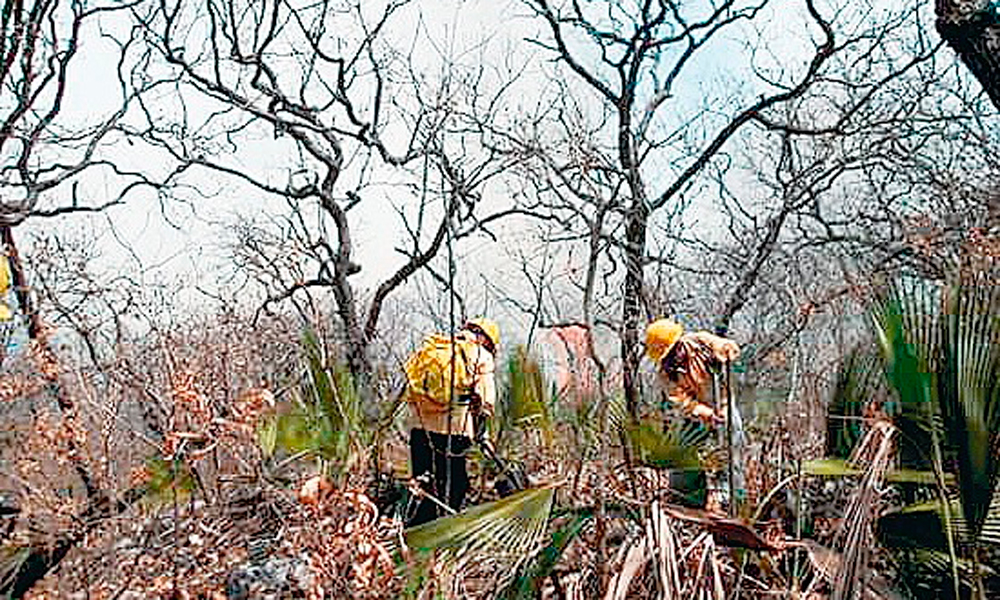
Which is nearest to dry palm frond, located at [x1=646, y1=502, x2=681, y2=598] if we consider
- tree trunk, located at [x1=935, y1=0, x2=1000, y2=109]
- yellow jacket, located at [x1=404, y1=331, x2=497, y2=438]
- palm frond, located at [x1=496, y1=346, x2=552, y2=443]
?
yellow jacket, located at [x1=404, y1=331, x2=497, y2=438]

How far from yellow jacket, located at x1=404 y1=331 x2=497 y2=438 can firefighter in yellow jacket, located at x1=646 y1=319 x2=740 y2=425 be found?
80 centimetres

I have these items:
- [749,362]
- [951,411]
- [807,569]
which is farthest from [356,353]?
[951,411]

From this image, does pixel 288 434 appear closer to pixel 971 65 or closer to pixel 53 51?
pixel 971 65

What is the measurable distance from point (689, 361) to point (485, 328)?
4.19ft

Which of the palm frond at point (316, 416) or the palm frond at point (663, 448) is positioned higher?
the palm frond at point (316, 416)

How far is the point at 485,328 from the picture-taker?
5402 millimetres

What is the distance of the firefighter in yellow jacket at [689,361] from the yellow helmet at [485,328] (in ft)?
2.83

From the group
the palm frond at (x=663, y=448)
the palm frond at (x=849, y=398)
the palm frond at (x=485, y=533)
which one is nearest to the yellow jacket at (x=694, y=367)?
the palm frond at (x=663, y=448)

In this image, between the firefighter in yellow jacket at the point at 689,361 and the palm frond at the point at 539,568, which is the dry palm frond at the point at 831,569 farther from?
the palm frond at the point at 539,568

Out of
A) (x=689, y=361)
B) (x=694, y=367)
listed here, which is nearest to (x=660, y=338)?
(x=689, y=361)

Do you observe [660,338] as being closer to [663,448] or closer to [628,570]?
[663,448]

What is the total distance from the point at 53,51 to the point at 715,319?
7357 millimetres

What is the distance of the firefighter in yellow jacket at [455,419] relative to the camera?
4.37 metres

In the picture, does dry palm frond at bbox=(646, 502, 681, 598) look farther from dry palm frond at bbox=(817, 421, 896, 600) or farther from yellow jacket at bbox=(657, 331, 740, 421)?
yellow jacket at bbox=(657, 331, 740, 421)
